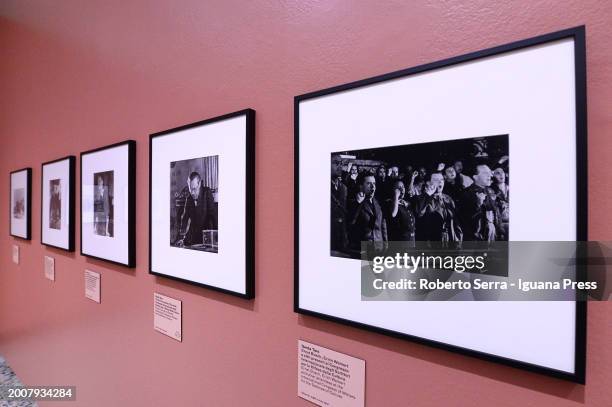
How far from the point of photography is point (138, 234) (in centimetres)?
122

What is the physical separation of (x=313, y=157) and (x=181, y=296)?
642 millimetres

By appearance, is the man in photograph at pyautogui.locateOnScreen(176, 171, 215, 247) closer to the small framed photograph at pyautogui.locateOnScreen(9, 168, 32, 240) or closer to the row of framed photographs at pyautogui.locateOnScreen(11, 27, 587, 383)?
the row of framed photographs at pyautogui.locateOnScreen(11, 27, 587, 383)

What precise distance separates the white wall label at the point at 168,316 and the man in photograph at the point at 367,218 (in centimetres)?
67

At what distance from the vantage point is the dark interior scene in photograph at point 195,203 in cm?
90

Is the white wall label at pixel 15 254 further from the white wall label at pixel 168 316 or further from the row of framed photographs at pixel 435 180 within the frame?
the row of framed photographs at pixel 435 180

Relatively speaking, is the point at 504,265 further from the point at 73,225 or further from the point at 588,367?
the point at 73,225

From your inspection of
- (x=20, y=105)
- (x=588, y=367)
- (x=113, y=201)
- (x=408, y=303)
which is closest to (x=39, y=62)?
(x=20, y=105)

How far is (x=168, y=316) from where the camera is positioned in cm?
109

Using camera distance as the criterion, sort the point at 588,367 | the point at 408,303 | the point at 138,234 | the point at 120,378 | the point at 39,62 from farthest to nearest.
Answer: the point at 39,62 → the point at 120,378 → the point at 138,234 → the point at 408,303 → the point at 588,367

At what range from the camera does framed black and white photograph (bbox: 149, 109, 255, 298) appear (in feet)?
2.68

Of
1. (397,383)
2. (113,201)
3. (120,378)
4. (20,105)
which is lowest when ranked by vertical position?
(120,378)

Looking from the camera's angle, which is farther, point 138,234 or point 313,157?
point 138,234

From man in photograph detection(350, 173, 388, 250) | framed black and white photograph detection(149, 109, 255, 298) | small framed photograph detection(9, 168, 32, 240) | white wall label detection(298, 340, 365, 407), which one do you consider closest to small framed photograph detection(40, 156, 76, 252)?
small framed photograph detection(9, 168, 32, 240)

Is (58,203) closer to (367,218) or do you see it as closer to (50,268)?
(50,268)
